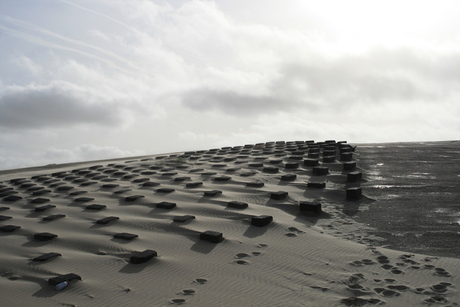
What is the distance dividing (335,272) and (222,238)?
136 cm

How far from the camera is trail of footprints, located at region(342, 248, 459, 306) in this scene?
2967 millimetres

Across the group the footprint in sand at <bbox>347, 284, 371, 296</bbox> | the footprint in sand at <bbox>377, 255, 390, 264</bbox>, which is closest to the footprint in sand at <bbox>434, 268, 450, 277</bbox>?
the footprint in sand at <bbox>377, 255, 390, 264</bbox>

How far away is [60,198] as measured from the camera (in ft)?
22.7

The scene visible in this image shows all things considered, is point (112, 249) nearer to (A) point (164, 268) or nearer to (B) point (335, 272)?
(A) point (164, 268)

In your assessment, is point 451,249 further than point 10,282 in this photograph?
Yes

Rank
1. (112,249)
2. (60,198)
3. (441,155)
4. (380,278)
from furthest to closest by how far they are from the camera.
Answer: (441,155) → (60,198) → (112,249) → (380,278)

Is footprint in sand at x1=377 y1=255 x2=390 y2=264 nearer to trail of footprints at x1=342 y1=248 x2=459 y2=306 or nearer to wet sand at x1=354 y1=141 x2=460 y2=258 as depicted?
trail of footprints at x1=342 y1=248 x2=459 y2=306

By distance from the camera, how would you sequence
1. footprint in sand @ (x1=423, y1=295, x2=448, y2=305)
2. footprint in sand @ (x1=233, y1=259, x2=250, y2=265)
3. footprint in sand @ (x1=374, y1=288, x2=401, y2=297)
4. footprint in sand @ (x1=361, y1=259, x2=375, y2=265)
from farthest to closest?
footprint in sand @ (x1=233, y1=259, x2=250, y2=265) → footprint in sand @ (x1=361, y1=259, x2=375, y2=265) → footprint in sand @ (x1=374, y1=288, x2=401, y2=297) → footprint in sand @ (x1=423, y1=295, x2=448, y2=305)

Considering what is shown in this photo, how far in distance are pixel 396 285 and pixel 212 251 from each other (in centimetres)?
180

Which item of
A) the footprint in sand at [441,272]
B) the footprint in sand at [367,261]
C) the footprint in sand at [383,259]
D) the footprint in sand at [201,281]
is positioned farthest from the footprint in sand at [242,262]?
the footprint in sand at [441,272]

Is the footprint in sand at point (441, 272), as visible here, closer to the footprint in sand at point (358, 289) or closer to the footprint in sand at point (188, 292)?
the footprint in sand at point (358, 289)

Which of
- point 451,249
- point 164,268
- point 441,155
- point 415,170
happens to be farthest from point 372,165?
point 164,268

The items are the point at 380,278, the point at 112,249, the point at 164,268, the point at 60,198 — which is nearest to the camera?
the point at 380,278

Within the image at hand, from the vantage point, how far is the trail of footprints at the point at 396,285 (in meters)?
2.97
